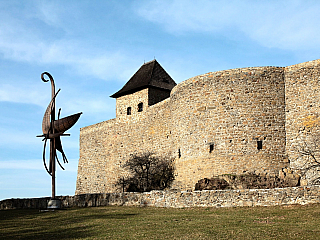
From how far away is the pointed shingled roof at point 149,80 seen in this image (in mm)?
32062

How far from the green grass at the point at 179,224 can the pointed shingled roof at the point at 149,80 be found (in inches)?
668

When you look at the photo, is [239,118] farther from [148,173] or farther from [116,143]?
[116,143]

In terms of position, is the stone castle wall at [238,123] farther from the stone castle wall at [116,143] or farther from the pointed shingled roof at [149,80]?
the pointed shingled roof at [149,80]

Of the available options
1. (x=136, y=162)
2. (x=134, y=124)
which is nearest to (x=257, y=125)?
(x=136, y=162)

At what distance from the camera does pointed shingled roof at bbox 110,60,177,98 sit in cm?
3206

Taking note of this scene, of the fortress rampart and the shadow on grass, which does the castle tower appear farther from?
the shadow on grass

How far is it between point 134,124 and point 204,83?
33.5 feet

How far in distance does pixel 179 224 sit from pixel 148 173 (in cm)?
1452

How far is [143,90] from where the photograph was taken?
31.8 metres

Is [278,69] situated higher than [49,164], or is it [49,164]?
[278,69]

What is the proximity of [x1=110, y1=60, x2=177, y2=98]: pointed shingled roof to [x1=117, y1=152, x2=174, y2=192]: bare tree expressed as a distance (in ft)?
18.7

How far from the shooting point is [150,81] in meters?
31.8

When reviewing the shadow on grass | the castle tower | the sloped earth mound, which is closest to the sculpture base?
the shadow on grass

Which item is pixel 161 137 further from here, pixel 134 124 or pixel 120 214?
pixel 120 214
